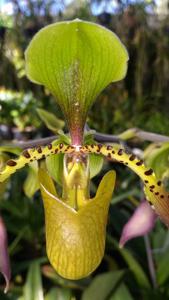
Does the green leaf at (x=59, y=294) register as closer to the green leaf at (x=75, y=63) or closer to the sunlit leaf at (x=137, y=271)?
the sunlit leaf at (x=137, y=271)

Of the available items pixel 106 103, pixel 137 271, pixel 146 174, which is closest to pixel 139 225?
pixel 146 174

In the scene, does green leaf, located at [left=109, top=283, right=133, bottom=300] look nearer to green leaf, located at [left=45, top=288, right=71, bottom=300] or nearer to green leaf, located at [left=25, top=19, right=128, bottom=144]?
green leaf, located at [left=45, top=288, right=71, bottom=300]

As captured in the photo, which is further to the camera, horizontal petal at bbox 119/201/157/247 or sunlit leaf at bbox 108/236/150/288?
sunlit leaf at bbox 108/236/150/288

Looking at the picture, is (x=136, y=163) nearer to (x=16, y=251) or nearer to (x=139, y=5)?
(x=16, y=251)

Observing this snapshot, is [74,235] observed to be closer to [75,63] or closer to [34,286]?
[75,63]

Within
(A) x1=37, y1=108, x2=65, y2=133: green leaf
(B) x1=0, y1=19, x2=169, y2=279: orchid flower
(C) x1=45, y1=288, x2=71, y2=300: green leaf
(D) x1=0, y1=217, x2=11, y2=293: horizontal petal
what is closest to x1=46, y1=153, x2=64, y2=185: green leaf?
(B) x1=0, y1=19, x2=169, y2=279: orchid flower

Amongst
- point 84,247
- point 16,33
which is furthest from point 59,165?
point 16,33

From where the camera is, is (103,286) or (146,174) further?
(103,286)

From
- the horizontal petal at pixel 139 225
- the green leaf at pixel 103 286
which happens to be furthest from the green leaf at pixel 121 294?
the horizontal petal at pixel 139 225
